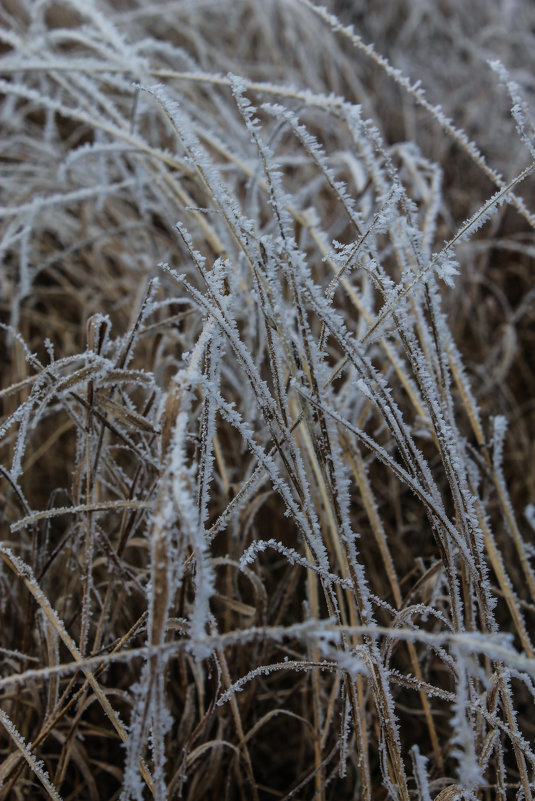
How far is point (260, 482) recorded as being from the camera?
0.50 m

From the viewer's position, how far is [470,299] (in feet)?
3.61

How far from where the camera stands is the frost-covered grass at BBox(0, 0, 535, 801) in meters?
0.45

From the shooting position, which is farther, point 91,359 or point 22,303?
point 22,303

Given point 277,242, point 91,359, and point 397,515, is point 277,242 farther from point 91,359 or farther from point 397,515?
point 397,515

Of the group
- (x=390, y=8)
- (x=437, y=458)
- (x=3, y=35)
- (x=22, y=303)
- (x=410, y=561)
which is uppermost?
(x=390, y=8)

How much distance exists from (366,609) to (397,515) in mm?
344

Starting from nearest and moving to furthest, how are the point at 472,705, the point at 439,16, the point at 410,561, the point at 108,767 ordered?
the point at 472,705, the point at 108,767, the point at 410,561, the point at 439,16

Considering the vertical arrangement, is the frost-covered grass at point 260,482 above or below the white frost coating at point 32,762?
above

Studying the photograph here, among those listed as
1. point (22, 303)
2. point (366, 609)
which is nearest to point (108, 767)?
point (366, 609)

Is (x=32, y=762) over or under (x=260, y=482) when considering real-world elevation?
under

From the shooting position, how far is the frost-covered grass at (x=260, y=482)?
448mm

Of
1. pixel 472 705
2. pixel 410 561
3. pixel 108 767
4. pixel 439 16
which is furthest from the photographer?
pixel 439 16

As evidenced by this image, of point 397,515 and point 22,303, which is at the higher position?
point 397,515

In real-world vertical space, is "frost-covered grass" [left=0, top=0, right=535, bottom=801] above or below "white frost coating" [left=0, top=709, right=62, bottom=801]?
above
